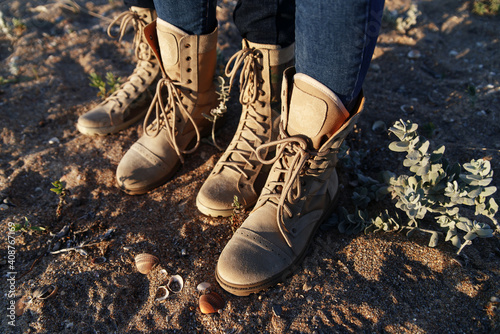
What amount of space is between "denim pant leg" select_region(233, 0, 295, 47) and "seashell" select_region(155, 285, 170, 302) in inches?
55.4

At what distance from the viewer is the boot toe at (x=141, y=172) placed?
90.7 inches

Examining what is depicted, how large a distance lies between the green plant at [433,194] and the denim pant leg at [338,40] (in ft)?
1.52

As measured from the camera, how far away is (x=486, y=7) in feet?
13.7

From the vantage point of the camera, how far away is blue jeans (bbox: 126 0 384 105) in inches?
49.6

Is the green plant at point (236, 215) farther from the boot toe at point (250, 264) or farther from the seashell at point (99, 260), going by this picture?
the seashell at point (99, 260)

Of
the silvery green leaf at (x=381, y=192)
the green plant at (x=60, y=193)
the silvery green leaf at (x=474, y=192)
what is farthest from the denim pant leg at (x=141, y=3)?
the silvery green leaf at (x=474, y=192)

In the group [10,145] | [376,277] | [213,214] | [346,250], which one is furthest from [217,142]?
[10,145]

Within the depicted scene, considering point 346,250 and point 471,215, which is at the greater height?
point 471,215

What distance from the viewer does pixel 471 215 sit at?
209cm

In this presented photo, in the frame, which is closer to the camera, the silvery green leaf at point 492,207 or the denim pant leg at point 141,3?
the silvery green leaf at point 492,207

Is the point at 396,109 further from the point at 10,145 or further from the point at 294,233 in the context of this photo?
A: the point at 10,145

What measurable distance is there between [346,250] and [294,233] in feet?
1.05

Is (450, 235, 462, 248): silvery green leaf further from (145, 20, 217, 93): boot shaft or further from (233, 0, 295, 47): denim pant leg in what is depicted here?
(145, 20, 217, 93): boot shaft

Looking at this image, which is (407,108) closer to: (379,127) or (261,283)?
(379,127)
